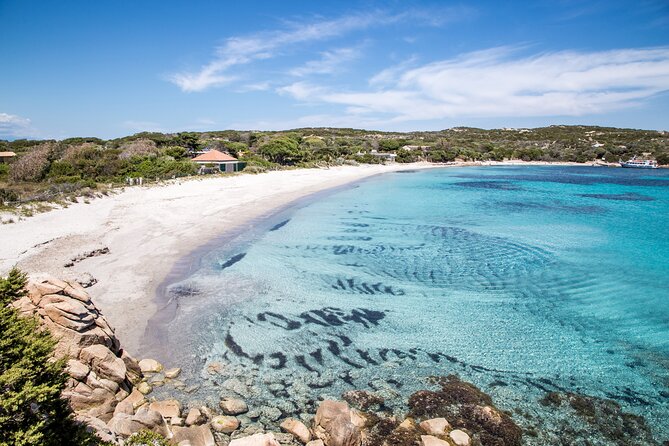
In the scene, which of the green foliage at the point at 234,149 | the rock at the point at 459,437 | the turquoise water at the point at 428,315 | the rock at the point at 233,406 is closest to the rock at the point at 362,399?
the turquoise water at the point at 428,315

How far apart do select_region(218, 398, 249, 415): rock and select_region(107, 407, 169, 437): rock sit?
110 centimetres

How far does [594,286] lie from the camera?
1299cm

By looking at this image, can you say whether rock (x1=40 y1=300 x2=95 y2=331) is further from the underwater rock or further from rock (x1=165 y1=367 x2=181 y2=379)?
the underwater rock

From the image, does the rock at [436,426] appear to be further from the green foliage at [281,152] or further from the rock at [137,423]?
the green foliage at [281,152]

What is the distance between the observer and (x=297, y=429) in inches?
235

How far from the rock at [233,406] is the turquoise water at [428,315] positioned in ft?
0.99

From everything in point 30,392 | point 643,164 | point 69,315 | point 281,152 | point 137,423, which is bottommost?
point 137,423

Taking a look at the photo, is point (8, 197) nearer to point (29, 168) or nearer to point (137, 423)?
point (29, 168)

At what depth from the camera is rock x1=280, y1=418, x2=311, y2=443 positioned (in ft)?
19.2

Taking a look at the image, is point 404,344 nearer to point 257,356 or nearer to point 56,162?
point 257,356

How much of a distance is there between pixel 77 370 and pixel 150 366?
1684 millimetres

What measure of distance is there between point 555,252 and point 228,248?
1419cm

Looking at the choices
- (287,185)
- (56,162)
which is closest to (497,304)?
(287,185)

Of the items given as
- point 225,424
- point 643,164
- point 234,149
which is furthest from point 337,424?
point 643,164
